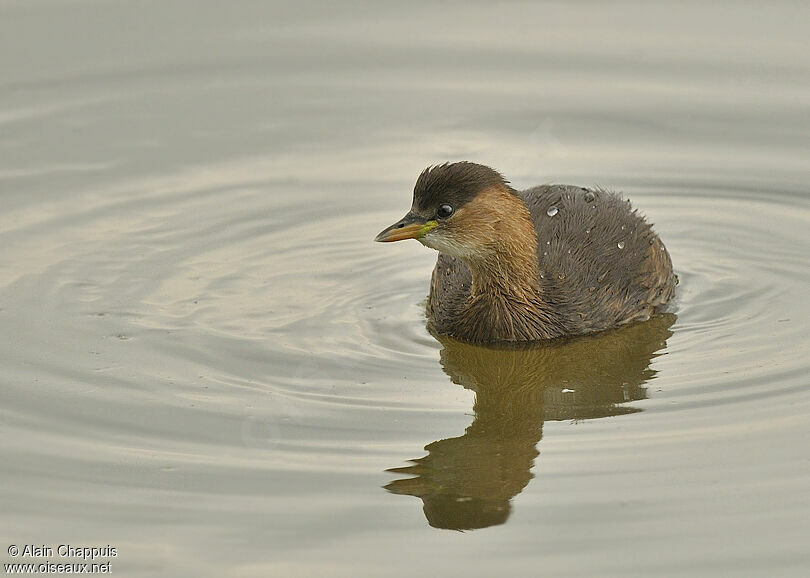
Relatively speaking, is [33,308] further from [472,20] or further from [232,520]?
[472,20]

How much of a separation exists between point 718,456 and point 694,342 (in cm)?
181

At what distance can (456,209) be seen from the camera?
10125 mm

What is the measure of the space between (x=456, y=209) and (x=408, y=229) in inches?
13.5

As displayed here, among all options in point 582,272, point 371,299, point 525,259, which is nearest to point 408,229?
point 525,259

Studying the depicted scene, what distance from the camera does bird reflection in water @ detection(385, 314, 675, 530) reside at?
8.16m

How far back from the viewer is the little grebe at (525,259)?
399 inches

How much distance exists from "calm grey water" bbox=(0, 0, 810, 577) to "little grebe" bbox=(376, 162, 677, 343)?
232 millimetres

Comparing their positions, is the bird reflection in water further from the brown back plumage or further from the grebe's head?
the grebe's head

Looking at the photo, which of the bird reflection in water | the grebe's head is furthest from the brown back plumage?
the grebe's head

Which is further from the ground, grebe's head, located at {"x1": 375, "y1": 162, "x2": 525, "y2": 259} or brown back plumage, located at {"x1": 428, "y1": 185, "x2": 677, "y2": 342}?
grebe's head, located at {"x1": 375, "y1": 162, "x2": 525, "y2": 259}

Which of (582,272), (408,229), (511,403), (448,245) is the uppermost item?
(408,229)

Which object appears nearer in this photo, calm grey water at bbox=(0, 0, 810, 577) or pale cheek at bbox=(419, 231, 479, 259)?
calm grey water at bbox=(0, 0, 810, 577)

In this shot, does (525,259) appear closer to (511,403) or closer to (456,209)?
(456,209)

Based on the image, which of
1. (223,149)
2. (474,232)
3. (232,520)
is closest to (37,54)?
(223,149)
